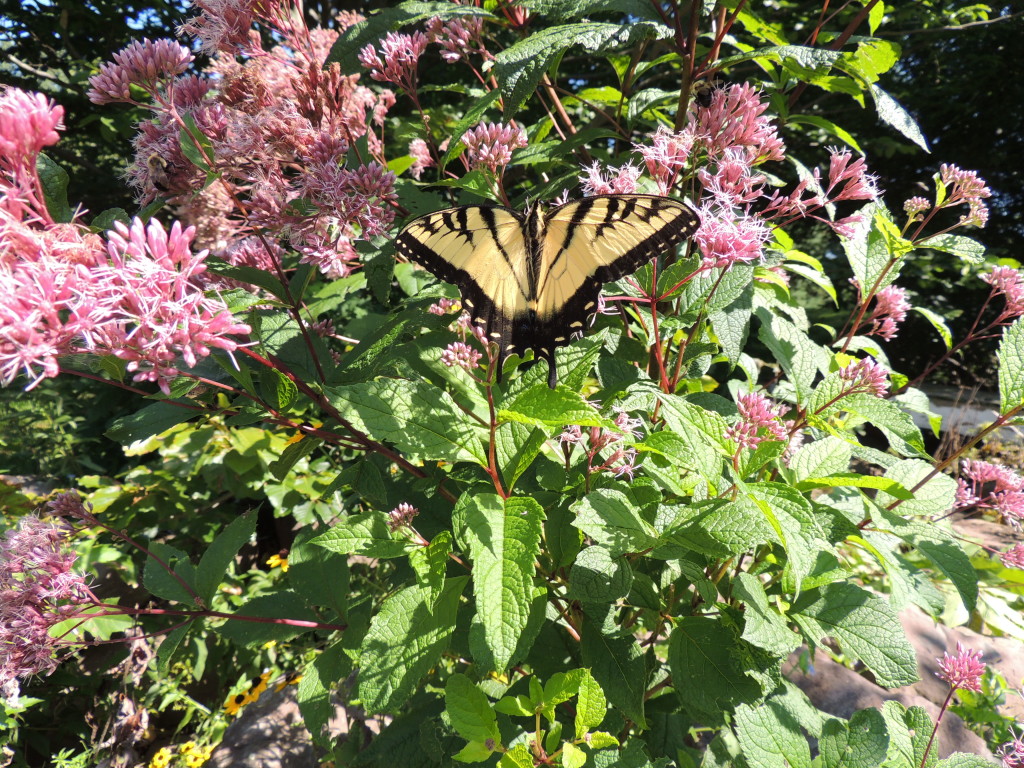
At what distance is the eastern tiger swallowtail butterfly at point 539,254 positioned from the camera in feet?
3.46

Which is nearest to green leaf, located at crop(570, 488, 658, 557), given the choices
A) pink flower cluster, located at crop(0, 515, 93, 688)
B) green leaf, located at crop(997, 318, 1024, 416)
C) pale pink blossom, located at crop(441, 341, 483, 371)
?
pale pink blossom, located at crop(441, 341, 483, 371)

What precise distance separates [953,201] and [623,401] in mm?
931

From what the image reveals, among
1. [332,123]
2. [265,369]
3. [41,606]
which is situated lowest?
[41,606]

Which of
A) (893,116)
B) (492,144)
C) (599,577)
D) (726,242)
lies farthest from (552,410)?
(893,116)

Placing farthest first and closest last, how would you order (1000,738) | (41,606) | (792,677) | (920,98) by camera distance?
1. (920,98)
2. (792,677)
3. (1000,738)
4. (41,606)

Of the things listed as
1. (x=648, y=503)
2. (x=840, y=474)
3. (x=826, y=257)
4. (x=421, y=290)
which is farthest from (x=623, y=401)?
(x=826, y=257)

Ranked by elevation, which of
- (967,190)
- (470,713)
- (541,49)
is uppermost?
(541,49)

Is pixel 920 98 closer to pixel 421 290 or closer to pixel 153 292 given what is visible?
pixel 421 290

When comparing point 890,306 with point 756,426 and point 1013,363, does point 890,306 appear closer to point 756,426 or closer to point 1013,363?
point 1013,363

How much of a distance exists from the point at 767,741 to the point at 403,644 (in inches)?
27.8

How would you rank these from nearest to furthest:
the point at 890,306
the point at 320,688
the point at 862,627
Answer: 1. the point at 862,627
2. the point at 320,688
3. the point at 890,306

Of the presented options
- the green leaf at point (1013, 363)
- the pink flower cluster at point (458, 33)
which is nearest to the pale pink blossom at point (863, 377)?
the green leaf at point (1013, 363)

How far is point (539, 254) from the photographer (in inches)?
49.6

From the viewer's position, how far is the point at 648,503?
100 cm
